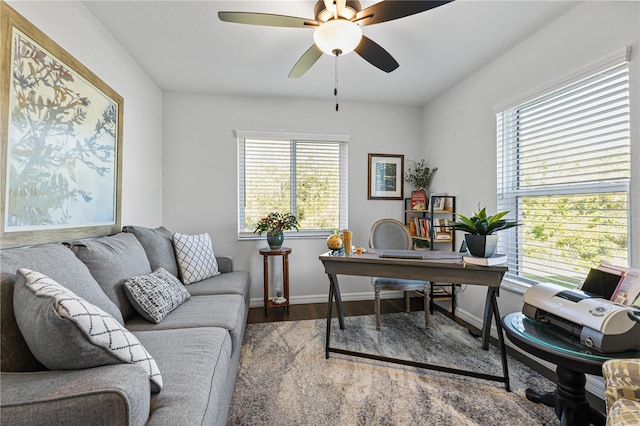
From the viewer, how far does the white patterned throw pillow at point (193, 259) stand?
246cm

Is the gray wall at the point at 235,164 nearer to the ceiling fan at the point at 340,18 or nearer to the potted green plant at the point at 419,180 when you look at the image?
the potted green plant at the point at 419,180

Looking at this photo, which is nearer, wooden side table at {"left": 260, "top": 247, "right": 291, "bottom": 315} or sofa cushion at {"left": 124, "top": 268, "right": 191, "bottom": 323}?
sofa cushion at {"left": 124, "top": 268, "right": 191, "bottom": 323}

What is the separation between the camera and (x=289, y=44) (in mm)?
2354

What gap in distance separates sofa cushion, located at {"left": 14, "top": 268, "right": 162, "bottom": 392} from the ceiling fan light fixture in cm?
169

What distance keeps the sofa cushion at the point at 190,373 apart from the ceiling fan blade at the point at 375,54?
1.99m

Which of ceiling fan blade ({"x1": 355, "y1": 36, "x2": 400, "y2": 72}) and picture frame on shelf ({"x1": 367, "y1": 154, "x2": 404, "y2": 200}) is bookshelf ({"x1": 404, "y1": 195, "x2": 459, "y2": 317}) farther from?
ceiling fan blade ({"x1": 355, "y1": 36, "x2": 400, "y2": 72})

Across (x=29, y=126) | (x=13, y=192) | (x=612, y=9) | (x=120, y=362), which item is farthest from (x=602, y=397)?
(x=29, y=126)

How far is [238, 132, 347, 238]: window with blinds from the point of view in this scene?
3506 millimetres

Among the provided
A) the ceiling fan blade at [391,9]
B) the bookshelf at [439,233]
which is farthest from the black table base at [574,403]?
the ceiling fan blade at [391,9]

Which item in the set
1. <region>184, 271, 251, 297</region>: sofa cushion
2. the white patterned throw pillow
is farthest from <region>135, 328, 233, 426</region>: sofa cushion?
the white patterned throw pillow

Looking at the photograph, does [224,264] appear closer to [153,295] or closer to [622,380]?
[153,295]

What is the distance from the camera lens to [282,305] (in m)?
3.22

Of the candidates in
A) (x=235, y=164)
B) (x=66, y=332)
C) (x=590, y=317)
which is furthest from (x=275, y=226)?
(x=590, y=317)

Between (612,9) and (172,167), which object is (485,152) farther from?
(172,167)
